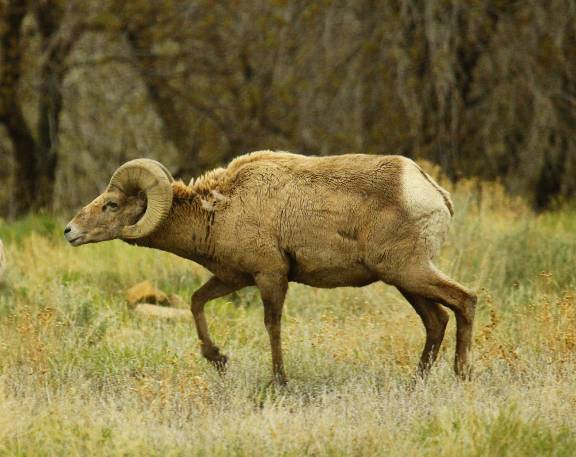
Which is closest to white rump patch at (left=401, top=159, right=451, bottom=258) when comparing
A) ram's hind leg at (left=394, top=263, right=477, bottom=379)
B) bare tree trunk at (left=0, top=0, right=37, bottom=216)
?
ram's hind leg at (left=394, top=263, right=477, bottom=379)

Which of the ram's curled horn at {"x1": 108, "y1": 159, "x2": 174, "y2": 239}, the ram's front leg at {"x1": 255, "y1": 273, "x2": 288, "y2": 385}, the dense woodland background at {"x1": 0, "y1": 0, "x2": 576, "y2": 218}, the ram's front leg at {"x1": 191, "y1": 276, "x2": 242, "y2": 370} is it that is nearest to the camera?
the ram's front leg at {"x1": 255, "y1": 273, "x2": 288, "y2": 385}

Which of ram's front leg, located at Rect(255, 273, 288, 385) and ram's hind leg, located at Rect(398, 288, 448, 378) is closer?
ram's front leg, located at Rect(255, 273, 288, 385)

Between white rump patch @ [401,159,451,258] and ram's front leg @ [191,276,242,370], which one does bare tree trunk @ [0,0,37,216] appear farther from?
white rump patch @ [401,159,451,258]

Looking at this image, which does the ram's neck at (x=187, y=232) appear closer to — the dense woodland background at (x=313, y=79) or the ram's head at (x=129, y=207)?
the ram's head at (x=129, y=207)

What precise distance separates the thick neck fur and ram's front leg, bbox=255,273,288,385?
0.51 m

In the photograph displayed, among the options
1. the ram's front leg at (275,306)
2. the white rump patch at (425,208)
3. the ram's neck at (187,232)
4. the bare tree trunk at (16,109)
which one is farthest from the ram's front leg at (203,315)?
the bare tree trunk at (16,109)

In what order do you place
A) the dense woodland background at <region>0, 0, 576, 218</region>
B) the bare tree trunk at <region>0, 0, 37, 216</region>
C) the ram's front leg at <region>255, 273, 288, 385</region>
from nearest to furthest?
the ram's front leg at <region>255, 273, 288, 385</region> < the dense woodland background at <region>0, 0, 576, 218</region> < the bare tree trunk at <region>0, 0, 37, 216</region>

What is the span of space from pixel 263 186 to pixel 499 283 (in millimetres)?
4162

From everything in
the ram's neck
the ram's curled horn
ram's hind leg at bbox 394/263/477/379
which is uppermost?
the ram's curled horn

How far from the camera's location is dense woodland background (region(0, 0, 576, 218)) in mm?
18172

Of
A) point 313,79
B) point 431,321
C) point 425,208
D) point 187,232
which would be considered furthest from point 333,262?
point 313,79

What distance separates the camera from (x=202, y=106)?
70.0ft

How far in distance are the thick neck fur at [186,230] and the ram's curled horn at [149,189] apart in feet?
0.51

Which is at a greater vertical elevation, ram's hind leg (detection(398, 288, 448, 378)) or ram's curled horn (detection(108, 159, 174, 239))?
ram's curled horn (detection(108, 159, 174, 239))
